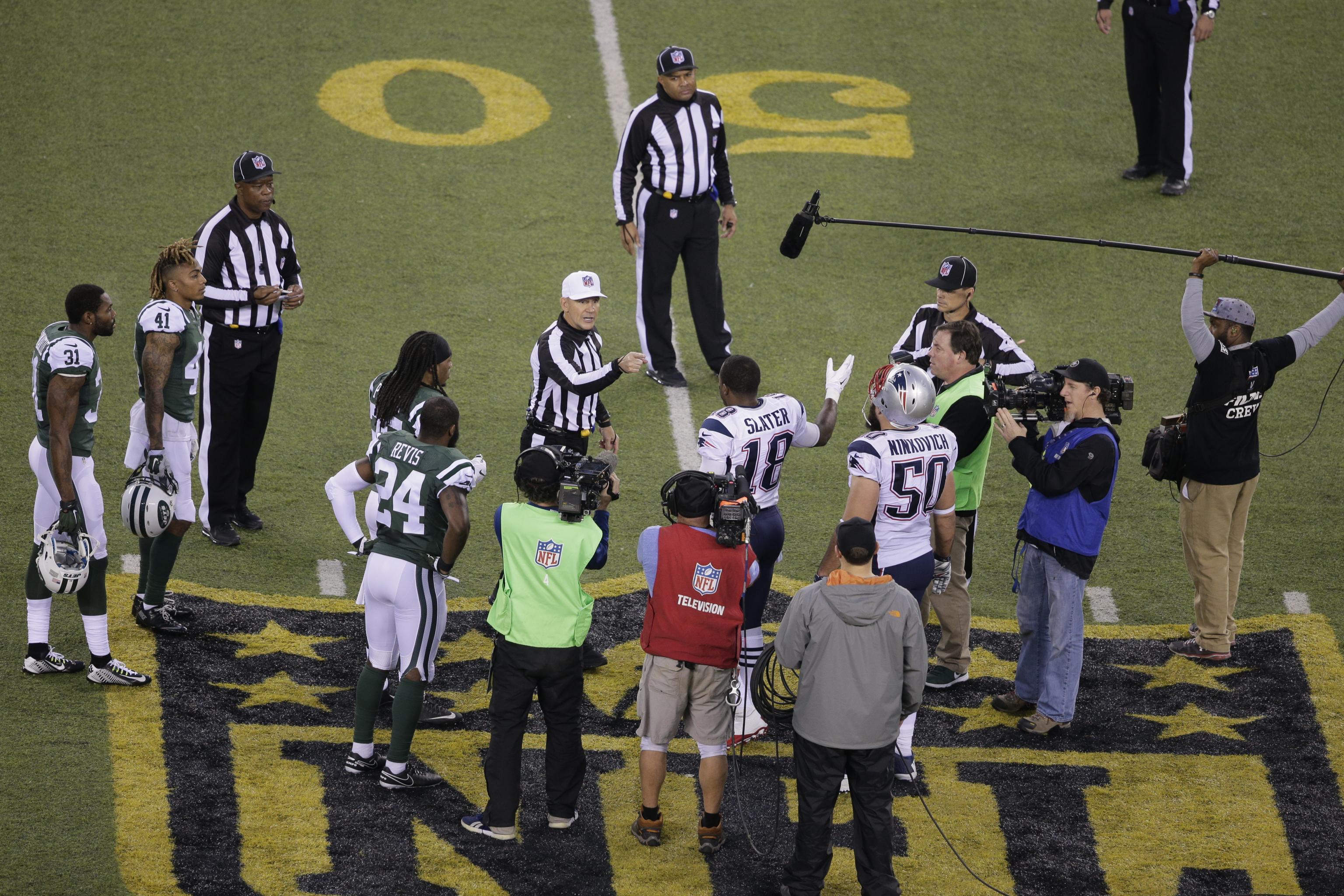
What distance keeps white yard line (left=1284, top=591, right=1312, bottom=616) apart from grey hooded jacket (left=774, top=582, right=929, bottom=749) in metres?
3.40

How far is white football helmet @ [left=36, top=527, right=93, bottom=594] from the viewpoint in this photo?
627 centimetres

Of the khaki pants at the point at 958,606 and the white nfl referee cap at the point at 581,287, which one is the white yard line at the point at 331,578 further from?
the khaki pants at the point at 958,606

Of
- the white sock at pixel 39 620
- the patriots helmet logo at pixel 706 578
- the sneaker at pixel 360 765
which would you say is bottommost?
the sneaker at pixel 360 765

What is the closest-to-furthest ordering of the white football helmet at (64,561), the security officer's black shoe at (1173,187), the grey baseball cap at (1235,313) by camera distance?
1. the white football helmet at (64,561)
2. the grey baseball cap at (1235,313)
3. the security officer's black shoe at (1173,187)

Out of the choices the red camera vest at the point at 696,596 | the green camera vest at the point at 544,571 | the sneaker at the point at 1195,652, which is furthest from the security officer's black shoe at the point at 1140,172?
the green camera vest at the point at 544,571

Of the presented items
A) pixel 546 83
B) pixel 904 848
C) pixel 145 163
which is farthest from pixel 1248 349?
pixel 145 163

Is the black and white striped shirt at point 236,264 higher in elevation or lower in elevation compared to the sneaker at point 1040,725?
higher

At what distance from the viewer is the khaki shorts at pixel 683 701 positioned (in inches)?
226

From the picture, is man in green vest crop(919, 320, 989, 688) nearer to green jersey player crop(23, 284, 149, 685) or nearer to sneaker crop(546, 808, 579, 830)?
sneaker crop(546, 808, 579, 830)

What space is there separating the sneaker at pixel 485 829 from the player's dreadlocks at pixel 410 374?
1791mm

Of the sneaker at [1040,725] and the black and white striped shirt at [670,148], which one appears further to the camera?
the black and white striped shirt at [670,148]

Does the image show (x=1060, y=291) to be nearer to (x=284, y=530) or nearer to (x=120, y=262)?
(x=284, y=530)

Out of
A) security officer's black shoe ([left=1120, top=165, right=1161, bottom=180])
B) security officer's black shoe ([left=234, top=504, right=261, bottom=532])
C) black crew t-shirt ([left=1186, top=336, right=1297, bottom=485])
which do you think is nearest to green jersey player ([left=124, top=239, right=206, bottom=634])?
security officer's black shoe ([left=234, top=504, right=261, bottom=532])

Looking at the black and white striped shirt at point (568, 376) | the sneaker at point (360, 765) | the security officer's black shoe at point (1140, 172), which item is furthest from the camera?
the security officer's black shoe at point (1140, 172)
